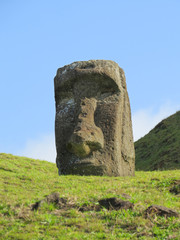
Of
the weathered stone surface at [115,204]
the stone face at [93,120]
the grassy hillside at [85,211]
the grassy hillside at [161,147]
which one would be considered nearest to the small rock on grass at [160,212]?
the grassy hillside at [85,211]

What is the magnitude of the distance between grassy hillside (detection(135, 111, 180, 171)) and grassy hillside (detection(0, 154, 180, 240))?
13.6 meters

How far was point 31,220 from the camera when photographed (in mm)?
6535

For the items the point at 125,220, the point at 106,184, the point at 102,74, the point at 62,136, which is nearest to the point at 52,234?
the point at 125,220

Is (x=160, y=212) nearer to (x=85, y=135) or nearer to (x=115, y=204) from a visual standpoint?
(x=115, y=204)

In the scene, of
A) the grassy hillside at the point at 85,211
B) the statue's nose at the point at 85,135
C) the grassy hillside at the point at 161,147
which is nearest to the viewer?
the grassy hillside at the point at 85,211

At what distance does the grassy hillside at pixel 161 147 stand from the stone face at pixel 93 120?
10841 millimetres

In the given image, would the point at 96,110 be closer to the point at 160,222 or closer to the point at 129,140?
the point at 129,140

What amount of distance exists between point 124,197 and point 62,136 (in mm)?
4711

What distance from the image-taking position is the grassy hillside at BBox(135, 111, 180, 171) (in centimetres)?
2346

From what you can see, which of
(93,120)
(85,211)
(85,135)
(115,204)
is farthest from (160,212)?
(93,120)

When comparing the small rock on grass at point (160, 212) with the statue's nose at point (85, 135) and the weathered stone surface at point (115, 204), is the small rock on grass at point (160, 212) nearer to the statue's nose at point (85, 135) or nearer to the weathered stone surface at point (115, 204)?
the weathered stone surface at point (115, 204)

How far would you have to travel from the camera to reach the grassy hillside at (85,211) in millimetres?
5915

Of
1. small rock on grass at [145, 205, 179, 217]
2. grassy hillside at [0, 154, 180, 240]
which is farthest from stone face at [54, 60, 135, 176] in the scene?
small rock on grass at [145, 205, 179, 217]

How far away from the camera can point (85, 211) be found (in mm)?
6930
